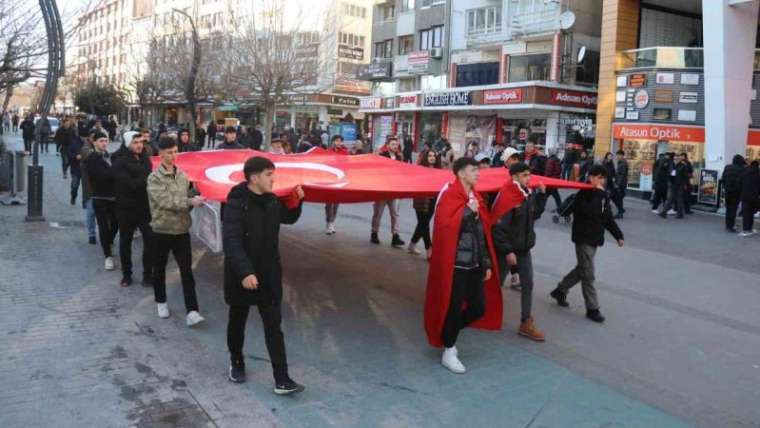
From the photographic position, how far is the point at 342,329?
21.7ft

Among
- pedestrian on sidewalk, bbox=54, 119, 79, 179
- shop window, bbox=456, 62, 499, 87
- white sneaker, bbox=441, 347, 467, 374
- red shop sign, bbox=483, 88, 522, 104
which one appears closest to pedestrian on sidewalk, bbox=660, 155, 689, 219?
red shop sign, bbox=483, 88, 522, 104

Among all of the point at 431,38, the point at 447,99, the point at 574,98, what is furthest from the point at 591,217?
the point at 431,38

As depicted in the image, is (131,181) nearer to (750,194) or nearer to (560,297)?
(560,297)

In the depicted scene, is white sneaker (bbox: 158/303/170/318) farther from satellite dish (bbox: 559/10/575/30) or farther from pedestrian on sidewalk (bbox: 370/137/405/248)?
satellite dish (bbox: 559/10/575/30)

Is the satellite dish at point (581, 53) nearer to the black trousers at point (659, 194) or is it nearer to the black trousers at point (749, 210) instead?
the black trousers at point (659, 194)

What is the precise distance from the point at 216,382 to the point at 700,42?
2958 centimetres

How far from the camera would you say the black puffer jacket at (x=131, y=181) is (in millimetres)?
7348

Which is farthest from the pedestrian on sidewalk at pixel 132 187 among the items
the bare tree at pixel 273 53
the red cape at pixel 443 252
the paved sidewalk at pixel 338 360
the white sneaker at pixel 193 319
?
the bare tree at pixel 273 53

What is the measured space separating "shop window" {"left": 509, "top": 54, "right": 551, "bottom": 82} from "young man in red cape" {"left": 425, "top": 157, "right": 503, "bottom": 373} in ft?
89.1

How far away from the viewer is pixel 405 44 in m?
43.7

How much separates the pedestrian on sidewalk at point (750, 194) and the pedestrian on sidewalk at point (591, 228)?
358 inches

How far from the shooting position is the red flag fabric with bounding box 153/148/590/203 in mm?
6773

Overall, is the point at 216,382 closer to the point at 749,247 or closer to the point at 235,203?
the point at 235,203

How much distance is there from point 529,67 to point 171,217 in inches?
1125
